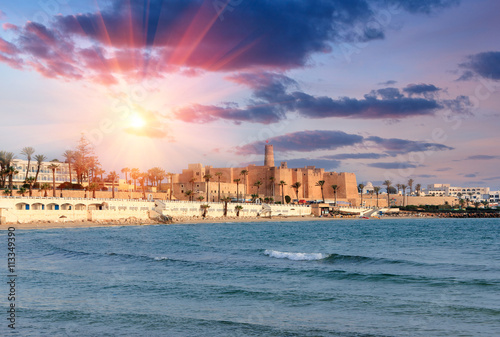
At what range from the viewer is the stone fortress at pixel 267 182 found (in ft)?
400

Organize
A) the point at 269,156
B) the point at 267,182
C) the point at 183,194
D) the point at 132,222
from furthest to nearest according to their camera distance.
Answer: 1. the point at 269,156
2. the point at 267,182
3. the point at 183,194
4. the point at 132,222

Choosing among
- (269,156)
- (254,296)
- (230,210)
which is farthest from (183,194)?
(254,296)

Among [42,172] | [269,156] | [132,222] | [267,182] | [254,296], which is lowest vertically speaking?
[132,222]

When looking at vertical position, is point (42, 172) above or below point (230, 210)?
above

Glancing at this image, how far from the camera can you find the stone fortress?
12200 centimetres

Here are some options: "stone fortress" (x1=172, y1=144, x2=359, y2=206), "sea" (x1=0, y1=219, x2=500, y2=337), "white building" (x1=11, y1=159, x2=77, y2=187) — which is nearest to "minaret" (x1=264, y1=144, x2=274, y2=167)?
"stone fortress" (x1=172, y1=144, x2=359, y2=206)

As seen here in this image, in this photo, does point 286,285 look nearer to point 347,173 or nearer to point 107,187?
point 107,187

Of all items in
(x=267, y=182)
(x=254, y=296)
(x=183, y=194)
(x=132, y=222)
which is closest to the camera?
(x=254, y=296)

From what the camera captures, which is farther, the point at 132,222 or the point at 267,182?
the point at 267,182

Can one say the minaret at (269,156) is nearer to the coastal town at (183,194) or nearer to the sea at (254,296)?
the coastal town at (183,194)

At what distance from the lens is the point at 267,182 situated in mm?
134750

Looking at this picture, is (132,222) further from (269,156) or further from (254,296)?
(269,156)

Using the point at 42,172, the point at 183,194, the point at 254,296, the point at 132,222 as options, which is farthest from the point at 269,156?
the point at 254,296

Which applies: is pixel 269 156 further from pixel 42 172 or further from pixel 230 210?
pixel 42 172
